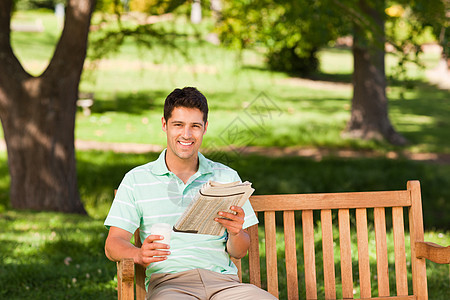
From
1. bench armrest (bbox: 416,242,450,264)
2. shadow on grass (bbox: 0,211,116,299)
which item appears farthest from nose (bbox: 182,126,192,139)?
shadow on grass (bbox: 0,211,116,299)

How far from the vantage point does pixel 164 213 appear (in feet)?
9.45

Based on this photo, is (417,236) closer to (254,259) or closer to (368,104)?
(254,259)

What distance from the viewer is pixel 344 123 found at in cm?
1697

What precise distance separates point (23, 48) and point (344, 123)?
1392 cm

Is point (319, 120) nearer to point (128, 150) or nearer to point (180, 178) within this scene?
point (128, 150)

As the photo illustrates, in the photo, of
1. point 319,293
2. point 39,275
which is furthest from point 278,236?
point 39,275

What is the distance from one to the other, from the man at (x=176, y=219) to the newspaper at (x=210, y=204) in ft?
0.58

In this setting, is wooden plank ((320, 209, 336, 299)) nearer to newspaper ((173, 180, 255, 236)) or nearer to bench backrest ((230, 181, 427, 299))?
bench backrest ((230, 181, 427, 299))

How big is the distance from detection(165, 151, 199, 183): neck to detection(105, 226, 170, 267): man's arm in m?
0.40

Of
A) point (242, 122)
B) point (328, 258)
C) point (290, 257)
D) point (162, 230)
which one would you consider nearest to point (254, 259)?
point (290, 257)

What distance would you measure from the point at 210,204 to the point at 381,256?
1.30 metres

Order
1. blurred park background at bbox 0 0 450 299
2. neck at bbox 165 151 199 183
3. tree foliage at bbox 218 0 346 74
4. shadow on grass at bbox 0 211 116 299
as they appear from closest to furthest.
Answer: neck at bbox 165 151 199 183 → shadow on grass at bbox 0 211 116 299 → blurred park background at bbox 0 0 450 299 → tree foliage at bbox 218 0 346 74

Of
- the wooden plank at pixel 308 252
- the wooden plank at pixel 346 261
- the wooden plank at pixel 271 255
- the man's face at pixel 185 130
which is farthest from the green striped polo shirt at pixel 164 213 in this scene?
the wooden plank at pixel 346 261

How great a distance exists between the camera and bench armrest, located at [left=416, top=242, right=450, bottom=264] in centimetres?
315
